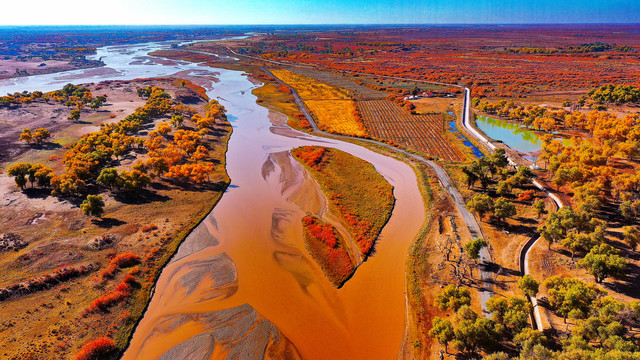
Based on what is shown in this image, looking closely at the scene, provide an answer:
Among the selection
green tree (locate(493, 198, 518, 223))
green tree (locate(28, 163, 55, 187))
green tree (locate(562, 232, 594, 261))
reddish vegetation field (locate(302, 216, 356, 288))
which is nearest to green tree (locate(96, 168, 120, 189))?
green tree (locate(28, 163, 55, 187))

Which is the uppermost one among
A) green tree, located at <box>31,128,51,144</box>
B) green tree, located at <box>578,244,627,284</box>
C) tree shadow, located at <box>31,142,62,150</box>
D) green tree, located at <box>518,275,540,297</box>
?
green tree, located at <box>31,128,51,144</box>

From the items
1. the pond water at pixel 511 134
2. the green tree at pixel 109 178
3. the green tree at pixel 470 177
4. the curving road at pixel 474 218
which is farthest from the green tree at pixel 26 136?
the pond water at pixel 511 134

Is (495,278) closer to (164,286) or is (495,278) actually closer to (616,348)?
(616,348)

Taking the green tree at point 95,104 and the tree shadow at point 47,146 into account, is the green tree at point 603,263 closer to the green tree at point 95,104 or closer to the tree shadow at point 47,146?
the tree shadow at point 47,146

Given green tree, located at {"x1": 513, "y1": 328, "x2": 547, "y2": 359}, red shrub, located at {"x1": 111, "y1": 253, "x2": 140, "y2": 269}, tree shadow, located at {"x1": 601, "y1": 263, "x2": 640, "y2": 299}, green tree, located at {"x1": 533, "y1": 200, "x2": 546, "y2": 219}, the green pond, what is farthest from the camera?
the green pond

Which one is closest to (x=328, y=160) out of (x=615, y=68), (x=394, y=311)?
Answer: (x=394, y=311)

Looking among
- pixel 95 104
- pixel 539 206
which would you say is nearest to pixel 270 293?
pixel 539 206

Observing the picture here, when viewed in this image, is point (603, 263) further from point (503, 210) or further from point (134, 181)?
point (134, 181)

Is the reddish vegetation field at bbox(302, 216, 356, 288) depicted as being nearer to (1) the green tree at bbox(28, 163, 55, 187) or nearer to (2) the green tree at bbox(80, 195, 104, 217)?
(2) the green tree at bbox(80, 195, 104, 217)
